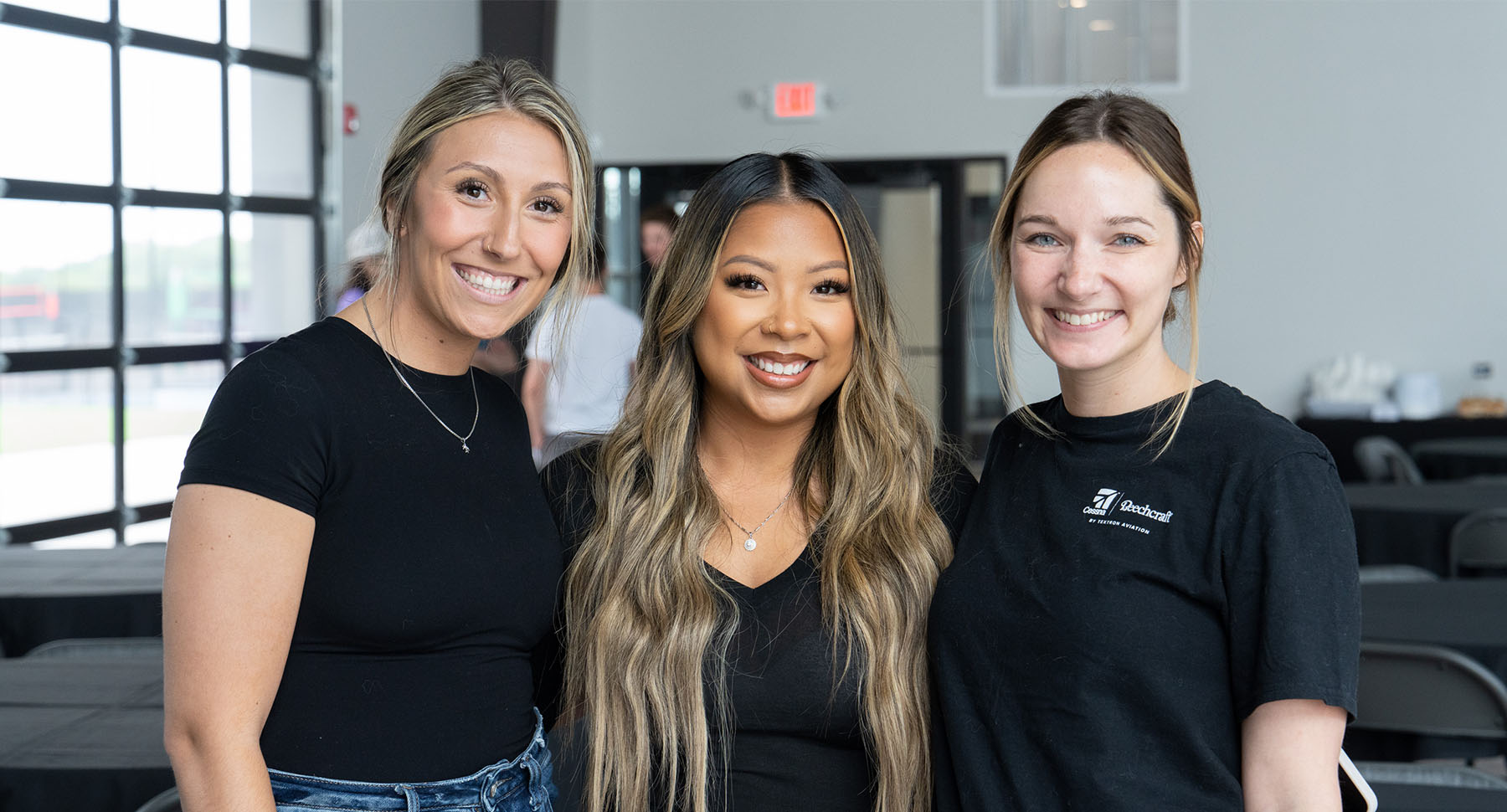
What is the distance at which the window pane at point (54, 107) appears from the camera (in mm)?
4793

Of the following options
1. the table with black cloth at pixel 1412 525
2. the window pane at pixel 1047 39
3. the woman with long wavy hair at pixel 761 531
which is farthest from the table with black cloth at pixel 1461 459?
the woman with long wavy hair at pixel 761 531

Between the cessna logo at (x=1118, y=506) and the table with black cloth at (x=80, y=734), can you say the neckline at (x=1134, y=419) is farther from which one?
the table with black cloth at (x=80, y=734)

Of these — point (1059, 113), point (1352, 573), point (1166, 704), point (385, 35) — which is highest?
point (385, 35)

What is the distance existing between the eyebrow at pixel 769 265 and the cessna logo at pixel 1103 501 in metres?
0.57

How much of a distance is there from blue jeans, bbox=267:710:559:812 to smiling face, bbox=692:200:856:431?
58cm

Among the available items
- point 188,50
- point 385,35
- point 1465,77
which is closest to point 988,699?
point 188,50

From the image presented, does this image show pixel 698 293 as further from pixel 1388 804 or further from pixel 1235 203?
pixel 1235 203

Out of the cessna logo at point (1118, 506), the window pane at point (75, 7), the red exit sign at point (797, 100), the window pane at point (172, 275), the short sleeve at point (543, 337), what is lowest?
the cessna logo at point (1118, 506)

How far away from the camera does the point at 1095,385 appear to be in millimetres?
1449

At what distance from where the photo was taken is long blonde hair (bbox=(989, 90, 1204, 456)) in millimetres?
1406

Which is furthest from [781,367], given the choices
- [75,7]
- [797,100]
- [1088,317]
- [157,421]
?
[797,100]

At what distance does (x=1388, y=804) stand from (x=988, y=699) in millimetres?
913

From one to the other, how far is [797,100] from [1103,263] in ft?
22.9

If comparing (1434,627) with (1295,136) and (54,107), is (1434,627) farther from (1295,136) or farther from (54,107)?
(1295,136)
